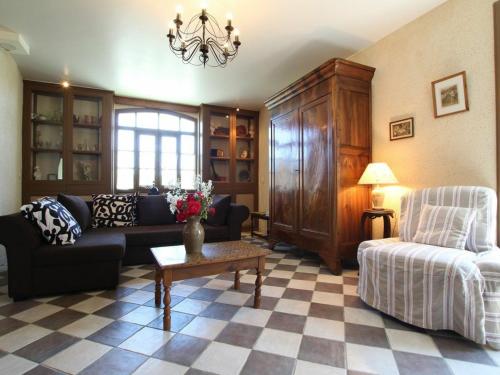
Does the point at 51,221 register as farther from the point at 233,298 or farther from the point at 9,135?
the point at 9,135

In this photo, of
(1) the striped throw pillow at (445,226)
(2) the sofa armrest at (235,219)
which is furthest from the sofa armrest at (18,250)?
(1) the striped throw pillow at (445,226)

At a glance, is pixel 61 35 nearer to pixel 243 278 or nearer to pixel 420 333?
pixel 243 278

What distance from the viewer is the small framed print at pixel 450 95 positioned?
2268 mm

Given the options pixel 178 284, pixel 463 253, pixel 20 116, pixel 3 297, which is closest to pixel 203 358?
pixel 178 284

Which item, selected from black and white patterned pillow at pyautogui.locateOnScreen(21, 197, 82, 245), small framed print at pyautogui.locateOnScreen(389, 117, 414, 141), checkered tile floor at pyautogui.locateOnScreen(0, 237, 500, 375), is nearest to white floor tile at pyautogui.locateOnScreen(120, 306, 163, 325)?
checkered tile floor at pyautogui.locateOnScreen(0, 237, 500, 375)

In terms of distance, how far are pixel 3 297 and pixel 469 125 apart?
4.15 metres

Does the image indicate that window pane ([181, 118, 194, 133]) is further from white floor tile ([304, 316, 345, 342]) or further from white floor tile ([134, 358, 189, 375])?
white floor tile ([134, 358, 189, 375])

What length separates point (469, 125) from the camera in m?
2.24

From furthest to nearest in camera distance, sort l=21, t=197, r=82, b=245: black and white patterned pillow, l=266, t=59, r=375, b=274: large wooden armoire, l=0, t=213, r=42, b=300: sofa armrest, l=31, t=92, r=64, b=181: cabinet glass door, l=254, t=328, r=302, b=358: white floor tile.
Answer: l=31, t=92, r=64, b=181: cabinet glass door, l=266, t=59, r=375, b=274: large wooden armoire, l=21, t=197, r=82, b=245: black and white patterned pillow, l=0, t=213, r=42, b=300: sofa armrest, l=254, t=328, r=302, b=358: white floor tile

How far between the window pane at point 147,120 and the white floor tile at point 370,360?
4893 mm

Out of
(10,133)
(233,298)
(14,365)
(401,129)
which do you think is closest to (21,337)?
(14,365)

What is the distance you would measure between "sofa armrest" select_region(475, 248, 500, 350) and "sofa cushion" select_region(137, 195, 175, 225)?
3261 millimetres

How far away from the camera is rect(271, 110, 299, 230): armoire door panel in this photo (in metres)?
3.49

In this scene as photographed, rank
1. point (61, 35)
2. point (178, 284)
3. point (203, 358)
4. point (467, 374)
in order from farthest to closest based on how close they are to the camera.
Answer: point (61, 35) < point (178, 284) < point (203, 358) < point (467, 374)
